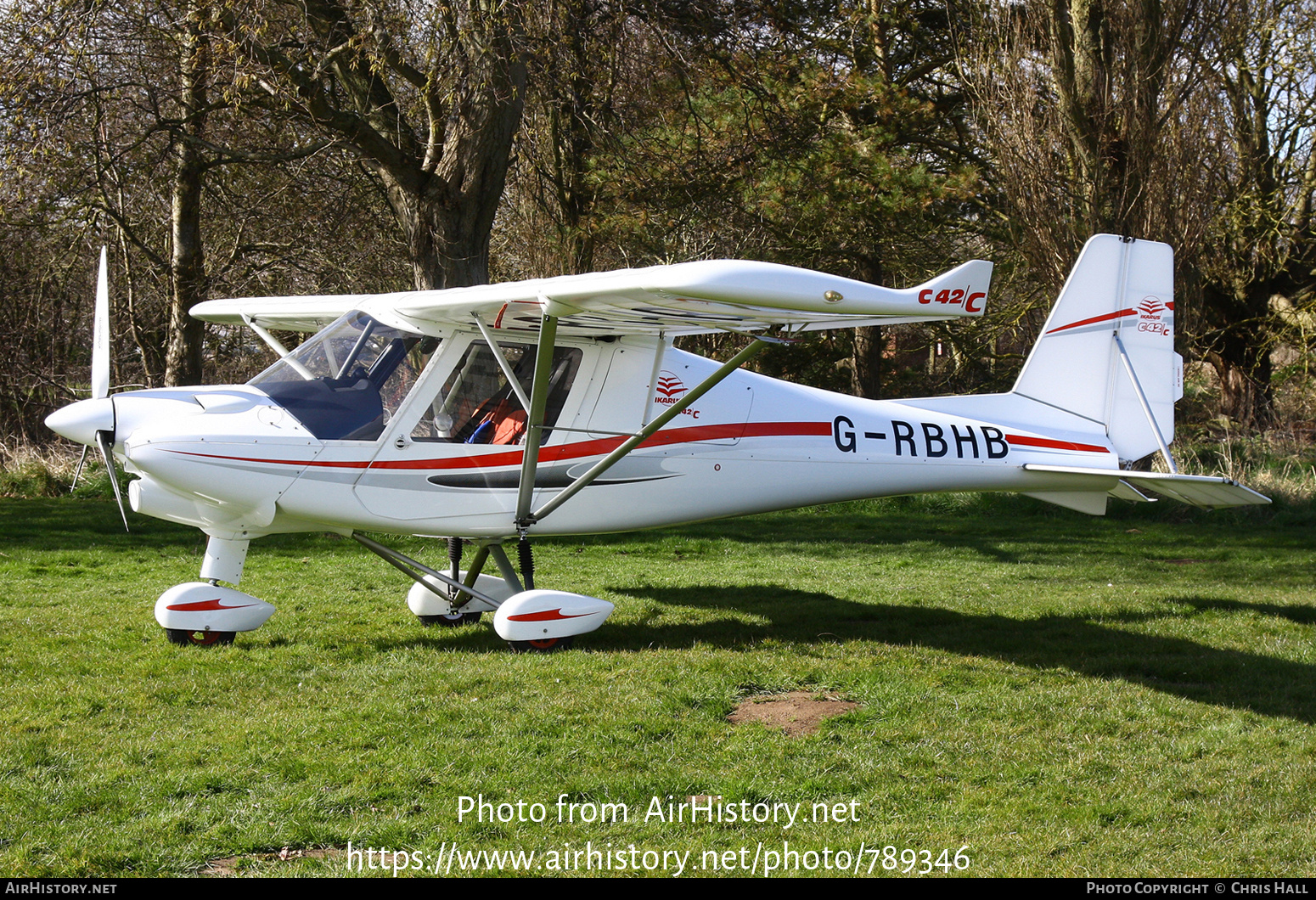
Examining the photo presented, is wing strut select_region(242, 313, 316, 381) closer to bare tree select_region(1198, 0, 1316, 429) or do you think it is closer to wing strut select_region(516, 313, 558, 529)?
wing strut select_region(516, 313, 558, 529)

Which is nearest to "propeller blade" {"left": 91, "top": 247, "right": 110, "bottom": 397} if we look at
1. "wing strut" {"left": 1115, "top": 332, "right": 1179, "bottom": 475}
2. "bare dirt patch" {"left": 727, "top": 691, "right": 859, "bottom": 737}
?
"bare dirt patch" {"left": 727, "top": 691, "right": 859, "bottom": 737}

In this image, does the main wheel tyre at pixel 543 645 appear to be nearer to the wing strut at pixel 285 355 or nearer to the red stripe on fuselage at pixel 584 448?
the red stripe on fuselage at pixel 584 448

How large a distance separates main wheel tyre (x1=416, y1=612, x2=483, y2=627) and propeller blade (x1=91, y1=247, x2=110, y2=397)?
285cm

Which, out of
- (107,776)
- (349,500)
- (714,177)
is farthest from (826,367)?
(107,776)

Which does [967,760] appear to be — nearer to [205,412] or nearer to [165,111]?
[205,412]

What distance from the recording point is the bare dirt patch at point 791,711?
561 cm

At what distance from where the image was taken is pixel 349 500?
23.1 feet

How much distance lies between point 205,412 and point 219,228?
13.7m

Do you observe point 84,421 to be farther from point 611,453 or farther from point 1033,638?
point 1033,638

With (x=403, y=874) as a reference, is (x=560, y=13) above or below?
above

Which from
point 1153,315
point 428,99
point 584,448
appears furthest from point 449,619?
point 428,99

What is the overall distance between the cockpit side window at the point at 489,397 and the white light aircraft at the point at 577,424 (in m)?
0.02

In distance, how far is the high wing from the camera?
531 cm

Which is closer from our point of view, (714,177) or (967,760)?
(967,760)
